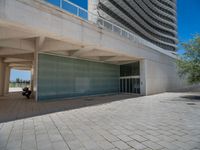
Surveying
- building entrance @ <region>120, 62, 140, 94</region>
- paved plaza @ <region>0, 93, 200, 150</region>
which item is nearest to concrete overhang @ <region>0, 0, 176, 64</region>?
building entrance @ <region>120, 62, 140, 94</region>

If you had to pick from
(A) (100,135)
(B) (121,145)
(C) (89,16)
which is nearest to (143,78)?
(C) (89,16)

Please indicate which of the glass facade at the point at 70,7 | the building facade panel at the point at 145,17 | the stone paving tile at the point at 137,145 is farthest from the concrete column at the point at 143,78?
the building facade panel at the point at 145,17

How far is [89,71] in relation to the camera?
58.0 ft

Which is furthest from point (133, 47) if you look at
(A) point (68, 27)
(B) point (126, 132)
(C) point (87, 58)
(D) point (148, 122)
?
(B) point (126, 132)

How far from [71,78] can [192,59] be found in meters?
12.2

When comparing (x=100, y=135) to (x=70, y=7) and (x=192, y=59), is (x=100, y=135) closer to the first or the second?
(x=70, y=7)

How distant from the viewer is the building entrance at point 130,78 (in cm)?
1955

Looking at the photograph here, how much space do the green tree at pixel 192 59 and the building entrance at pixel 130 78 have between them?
17.2 ft

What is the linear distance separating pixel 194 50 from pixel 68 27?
1269 centimetres

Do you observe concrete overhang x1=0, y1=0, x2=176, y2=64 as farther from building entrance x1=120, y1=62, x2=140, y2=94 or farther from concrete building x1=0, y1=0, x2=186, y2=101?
building entrance x1=120, y1=62, x2=140, y2=94

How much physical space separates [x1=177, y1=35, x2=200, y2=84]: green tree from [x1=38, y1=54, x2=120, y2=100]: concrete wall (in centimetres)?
878

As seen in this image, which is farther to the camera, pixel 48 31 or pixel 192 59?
pixel 192 59

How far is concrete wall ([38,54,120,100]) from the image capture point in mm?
13303

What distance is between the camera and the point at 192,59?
15484mm
